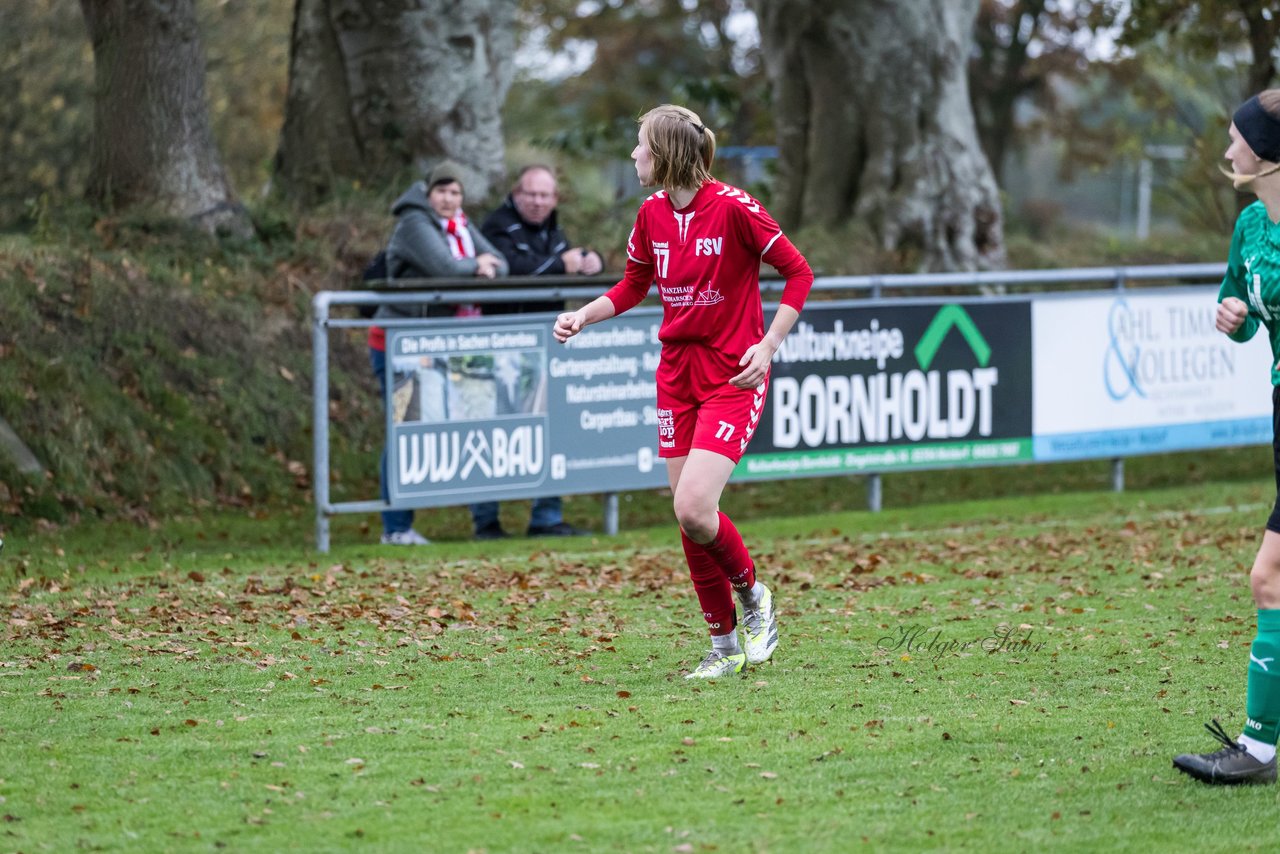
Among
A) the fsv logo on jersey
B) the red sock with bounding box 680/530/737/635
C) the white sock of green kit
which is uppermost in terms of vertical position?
the fsv logo on jersey

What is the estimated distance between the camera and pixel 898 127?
19.8 metres

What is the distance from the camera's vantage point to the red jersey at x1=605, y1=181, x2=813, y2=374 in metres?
6.41

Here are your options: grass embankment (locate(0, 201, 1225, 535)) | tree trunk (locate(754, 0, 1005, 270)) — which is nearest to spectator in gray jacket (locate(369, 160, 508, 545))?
grass embankment (locate(0, 201, 1225, 535))

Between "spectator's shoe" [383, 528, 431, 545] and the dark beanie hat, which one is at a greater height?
the dark beanie hat

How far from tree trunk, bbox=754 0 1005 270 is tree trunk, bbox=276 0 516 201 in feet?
15.1

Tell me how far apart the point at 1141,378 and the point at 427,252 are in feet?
20.0

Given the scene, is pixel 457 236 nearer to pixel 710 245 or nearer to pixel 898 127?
pixel 710 245

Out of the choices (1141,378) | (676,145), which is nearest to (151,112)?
(1141,378)

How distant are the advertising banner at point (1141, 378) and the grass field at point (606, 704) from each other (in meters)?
3.26

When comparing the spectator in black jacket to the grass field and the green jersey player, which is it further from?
the green jersey player

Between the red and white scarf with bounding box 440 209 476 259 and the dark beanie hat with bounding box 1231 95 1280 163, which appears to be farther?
the red and white scarf with bounding box 440 209 476 259

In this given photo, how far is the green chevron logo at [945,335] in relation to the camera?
1288 cm

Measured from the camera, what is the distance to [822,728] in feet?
18.8

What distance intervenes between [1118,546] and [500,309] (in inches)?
170
